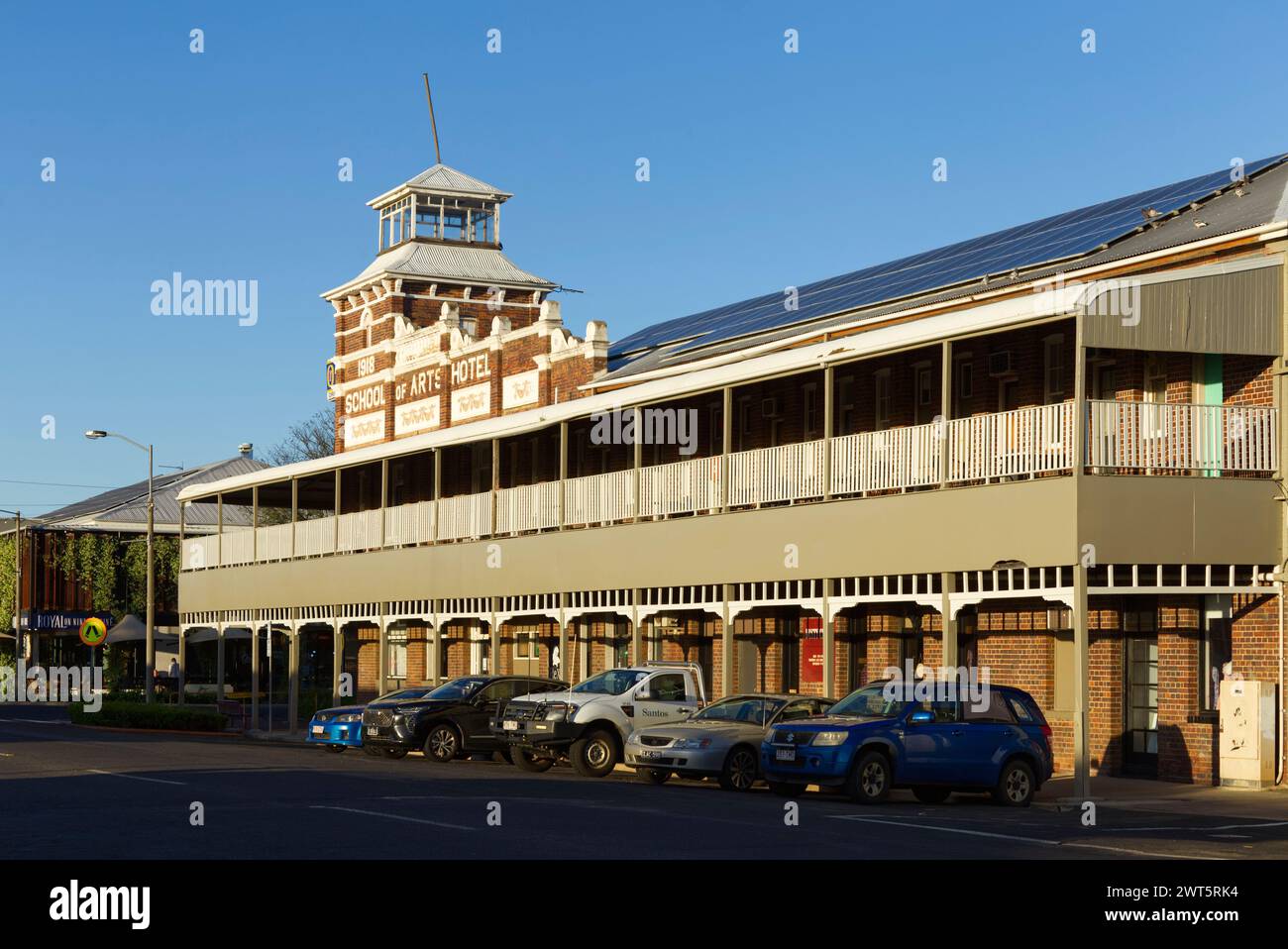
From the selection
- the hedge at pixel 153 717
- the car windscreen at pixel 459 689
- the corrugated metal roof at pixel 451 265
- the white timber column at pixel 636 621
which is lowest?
the hedge at pixel 153 717

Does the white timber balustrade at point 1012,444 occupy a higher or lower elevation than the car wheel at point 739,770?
higher

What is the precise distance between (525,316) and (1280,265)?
3312 centimetres

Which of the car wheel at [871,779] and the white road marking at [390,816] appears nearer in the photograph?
the white road marking at [390,816]

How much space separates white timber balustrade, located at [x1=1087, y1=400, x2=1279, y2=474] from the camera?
23.7 meters

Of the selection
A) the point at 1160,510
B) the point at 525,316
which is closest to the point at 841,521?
the point at 1160,510

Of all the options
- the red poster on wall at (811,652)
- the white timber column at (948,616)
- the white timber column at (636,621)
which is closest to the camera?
the white timber column at (948,616)

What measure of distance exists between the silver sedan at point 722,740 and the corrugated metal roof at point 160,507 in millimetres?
60894

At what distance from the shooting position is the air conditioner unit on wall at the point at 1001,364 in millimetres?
28594

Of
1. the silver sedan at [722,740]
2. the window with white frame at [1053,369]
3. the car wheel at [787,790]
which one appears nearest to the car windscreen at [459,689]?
the silver sedan at [722,740]

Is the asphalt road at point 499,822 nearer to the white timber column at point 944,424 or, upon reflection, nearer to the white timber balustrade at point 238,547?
the white timber column at point 944,424

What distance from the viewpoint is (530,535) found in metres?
35.9

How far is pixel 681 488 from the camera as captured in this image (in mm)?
31906

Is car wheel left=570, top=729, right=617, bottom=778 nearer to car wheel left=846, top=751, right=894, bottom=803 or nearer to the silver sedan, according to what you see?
the silver sedan

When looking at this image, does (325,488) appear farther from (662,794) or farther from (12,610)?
(12,610)
